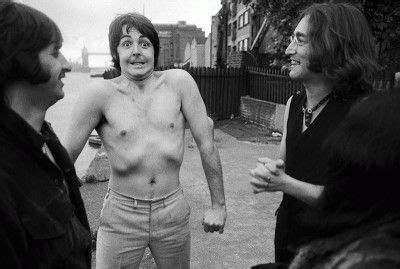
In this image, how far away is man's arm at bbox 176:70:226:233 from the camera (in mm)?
2717

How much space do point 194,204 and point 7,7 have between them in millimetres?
4347

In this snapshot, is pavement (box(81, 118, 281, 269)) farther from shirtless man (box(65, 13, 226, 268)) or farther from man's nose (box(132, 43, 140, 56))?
man's nose (box(132, 43, 140, 56))

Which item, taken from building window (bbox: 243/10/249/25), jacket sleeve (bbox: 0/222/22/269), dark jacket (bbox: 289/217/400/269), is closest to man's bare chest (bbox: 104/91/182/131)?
jacket sleeve (bbox: 0/222/22/269)

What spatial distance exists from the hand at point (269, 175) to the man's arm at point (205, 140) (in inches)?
33.2

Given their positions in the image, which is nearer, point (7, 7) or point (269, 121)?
point (7, 7)

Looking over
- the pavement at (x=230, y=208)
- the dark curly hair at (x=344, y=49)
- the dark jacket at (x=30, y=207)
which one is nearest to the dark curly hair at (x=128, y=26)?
the dark curly hair at (x=344, y=49)

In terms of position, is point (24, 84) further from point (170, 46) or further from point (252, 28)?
point (170, 46)

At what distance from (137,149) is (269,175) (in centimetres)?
93

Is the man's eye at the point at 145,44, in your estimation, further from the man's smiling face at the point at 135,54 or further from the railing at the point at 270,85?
the railing at the point at 270,85

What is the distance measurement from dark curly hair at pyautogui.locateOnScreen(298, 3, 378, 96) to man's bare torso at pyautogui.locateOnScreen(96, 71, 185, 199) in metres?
1.01

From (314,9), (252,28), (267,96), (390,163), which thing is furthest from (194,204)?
(252,28)

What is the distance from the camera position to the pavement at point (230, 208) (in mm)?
4039

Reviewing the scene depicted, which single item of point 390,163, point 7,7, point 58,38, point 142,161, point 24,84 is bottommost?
point 142,161

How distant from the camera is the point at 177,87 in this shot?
2697 millimetres
